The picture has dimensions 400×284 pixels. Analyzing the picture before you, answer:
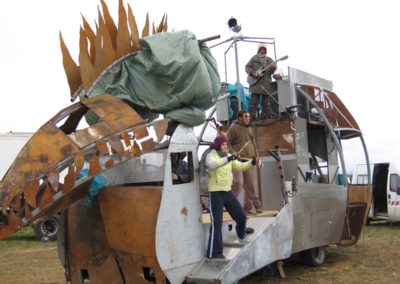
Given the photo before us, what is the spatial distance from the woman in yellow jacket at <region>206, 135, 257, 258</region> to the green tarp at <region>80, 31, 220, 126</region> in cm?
52

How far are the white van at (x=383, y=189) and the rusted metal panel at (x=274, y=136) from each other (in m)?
7.89

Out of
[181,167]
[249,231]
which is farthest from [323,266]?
[181,167]

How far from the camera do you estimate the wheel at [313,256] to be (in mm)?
9570

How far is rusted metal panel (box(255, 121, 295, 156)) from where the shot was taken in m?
9.29

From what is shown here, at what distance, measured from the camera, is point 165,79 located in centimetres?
617

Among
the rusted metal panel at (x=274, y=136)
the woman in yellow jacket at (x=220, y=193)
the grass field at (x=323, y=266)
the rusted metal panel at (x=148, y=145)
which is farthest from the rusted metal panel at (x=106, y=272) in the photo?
the rusted metal panel at (x=274, y=136)

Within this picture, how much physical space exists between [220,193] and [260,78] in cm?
416

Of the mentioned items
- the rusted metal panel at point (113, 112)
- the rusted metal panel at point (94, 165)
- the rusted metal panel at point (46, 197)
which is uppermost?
the rusted metal panel at point (113, 112)

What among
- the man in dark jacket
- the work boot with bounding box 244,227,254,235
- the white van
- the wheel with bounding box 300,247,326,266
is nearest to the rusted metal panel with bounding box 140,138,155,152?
the work boot with bounding box 244,227,254,235

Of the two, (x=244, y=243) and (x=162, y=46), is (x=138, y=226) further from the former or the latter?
(x=162, y=46)

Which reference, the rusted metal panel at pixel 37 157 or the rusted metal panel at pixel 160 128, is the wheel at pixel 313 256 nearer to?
the rusted metal panel at pixel 160 128

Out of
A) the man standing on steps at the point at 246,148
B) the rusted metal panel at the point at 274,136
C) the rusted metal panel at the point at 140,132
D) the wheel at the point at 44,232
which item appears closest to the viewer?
the rusted metal panel at the point at 140,132

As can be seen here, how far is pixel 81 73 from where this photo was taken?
6.10 metres

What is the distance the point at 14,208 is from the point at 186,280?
81.6 inches
